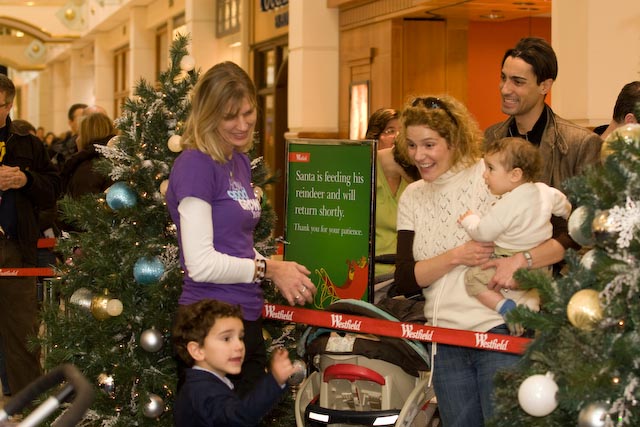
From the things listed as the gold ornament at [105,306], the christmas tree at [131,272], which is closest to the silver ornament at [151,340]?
the christmas tree at [131,272]

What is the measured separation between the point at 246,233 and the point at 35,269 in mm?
3099

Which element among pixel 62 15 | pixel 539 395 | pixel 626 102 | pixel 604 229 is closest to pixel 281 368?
pixel 539 395

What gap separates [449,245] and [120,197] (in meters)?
1.84

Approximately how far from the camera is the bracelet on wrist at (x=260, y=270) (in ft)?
12.3

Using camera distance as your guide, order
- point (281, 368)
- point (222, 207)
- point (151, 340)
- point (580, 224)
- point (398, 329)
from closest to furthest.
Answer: point (580, 224)
point (281, 368)
point (222, 207)
point (398, 329)
point (151, 340)

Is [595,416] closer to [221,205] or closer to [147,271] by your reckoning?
[221,205]

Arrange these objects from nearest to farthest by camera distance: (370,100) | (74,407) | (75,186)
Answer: (74,407) → (75,186) → (370,100)

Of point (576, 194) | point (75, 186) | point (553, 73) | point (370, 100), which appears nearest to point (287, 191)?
point (553, 73)

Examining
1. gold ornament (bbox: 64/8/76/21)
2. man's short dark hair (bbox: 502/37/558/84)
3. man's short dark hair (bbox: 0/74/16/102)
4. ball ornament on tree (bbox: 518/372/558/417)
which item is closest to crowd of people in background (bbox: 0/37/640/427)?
man's short dark hair (bbox: 502/37/558/84)

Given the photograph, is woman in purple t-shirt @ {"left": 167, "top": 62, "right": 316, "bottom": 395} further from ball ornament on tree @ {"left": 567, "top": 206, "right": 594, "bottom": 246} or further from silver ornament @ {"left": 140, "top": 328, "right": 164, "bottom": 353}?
ball ornament on tree @ {"left": 567, "top": 206, "right": 594, "bottom": 246}

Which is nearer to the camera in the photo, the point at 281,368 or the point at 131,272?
Result: the point at 281,368

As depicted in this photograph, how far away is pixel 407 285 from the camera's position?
3.94 meters

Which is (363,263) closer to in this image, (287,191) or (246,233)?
(287,191)

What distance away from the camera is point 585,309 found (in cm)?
271
